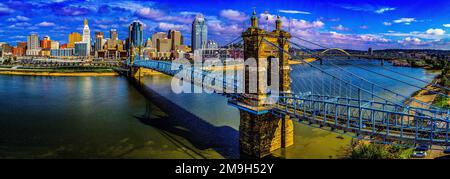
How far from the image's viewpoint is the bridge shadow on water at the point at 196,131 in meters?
13.9

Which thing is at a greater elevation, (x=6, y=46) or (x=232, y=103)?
(x=6, y=46)

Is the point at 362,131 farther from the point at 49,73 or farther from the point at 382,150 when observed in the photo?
the point at 49,73

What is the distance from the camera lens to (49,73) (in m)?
55.0

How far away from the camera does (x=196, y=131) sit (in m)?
16.4

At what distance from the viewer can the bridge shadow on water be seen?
13882 millimetres

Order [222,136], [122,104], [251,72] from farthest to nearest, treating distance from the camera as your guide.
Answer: [122,104], [222,136], [251,72]

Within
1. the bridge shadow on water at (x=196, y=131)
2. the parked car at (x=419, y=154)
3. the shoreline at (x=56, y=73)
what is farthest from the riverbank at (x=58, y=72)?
the parked car at (x=419, y=154)

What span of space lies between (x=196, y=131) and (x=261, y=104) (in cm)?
542

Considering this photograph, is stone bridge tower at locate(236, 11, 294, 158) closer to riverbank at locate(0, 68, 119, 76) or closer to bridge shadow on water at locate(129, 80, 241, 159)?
bridge shadow on water at locate(129, 80, 241, 159)

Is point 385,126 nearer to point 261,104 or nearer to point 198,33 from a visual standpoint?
point 261,104

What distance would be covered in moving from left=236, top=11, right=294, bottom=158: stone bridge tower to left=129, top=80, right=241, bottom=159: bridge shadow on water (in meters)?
1.03

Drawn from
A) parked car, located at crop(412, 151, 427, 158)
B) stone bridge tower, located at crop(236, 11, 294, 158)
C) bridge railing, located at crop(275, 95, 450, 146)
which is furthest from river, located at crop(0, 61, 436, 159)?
bridge railing, located at crop(275, 95, 450, 146)
